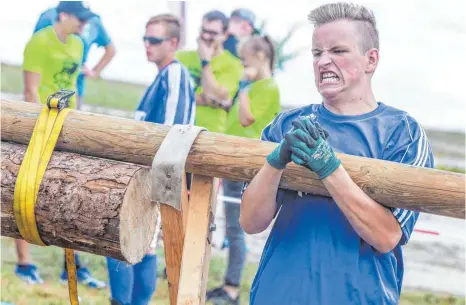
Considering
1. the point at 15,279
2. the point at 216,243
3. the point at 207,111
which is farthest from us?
the point at 216,243

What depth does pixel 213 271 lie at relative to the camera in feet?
19.2

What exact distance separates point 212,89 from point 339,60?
3.51 metres

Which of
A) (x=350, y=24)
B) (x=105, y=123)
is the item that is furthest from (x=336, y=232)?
(x=105, y=123)

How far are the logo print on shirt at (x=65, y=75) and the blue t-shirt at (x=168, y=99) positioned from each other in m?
1.03

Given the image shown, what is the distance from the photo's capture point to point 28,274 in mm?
5289

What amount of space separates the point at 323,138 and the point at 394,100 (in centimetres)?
622

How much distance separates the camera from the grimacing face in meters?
2.44

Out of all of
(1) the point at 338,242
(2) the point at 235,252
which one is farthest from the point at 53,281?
(1) the point at 338,242

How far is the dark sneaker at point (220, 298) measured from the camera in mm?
5203

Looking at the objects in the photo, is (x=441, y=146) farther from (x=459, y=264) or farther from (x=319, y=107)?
(x=319, y=107)

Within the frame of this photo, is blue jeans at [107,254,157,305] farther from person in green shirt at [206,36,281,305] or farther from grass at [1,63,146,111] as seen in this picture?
grass at [1,63,146,111]

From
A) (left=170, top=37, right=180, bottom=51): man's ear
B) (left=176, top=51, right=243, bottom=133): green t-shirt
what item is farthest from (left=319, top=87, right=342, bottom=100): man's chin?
(left=176, top=51, right=243, bottom=133): green t-shirt

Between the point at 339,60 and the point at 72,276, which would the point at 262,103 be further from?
the point at 339,60

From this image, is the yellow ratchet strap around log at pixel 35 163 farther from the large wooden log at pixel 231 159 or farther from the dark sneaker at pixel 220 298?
the dark sneaker at pixel 220 298
